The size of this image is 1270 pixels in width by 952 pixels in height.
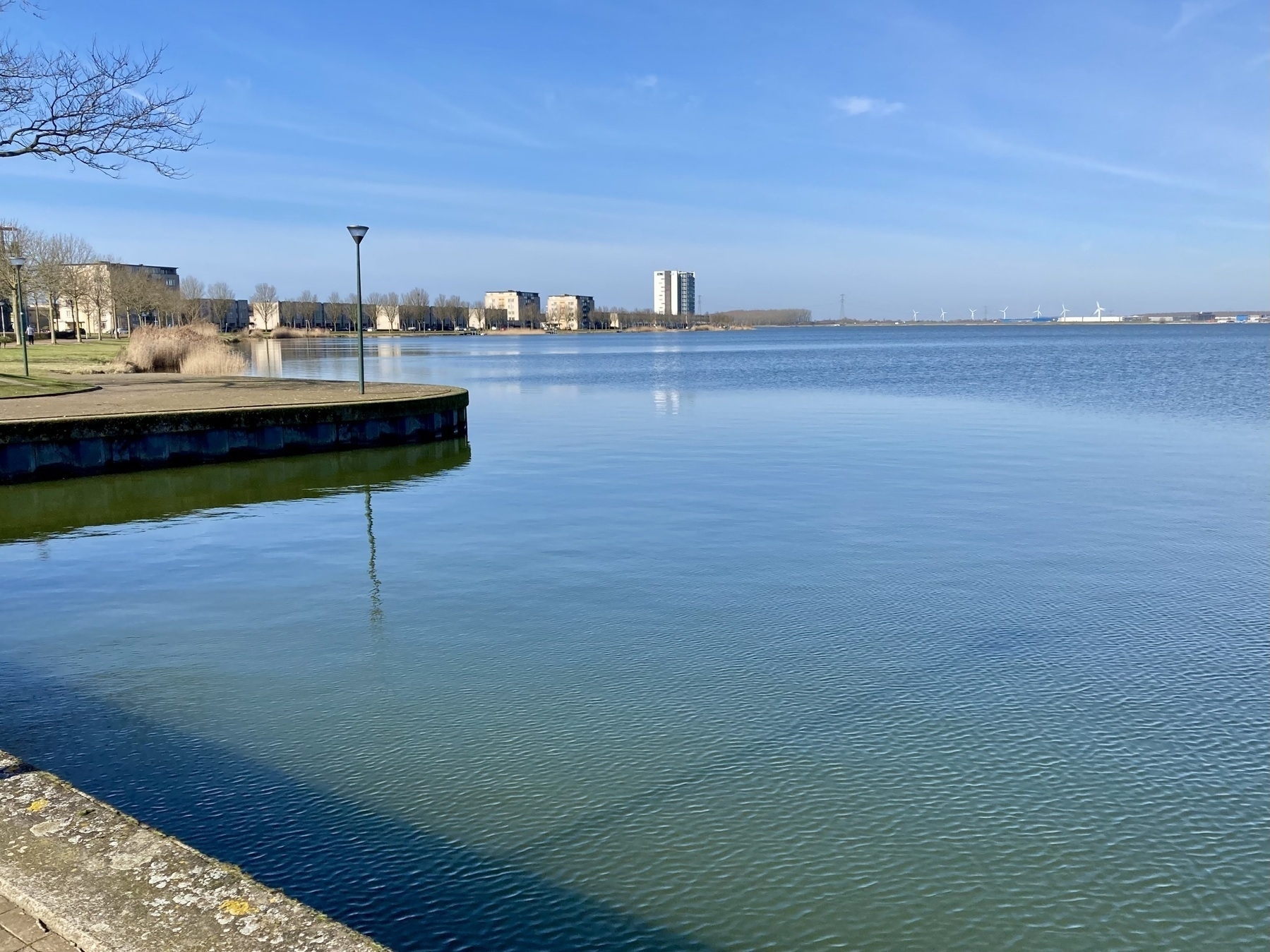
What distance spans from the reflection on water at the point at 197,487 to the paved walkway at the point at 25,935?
406 inches

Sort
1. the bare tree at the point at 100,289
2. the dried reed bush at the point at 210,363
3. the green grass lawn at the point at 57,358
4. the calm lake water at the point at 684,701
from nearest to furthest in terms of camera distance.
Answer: the calm lake water at the point at 684,701 → the green grass lawn at the point at 57,358 → the dried reed bush at the point at 210,363 → the bare tree at the point at 100,289

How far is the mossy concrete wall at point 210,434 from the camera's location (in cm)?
1609

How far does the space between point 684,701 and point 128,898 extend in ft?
12.3

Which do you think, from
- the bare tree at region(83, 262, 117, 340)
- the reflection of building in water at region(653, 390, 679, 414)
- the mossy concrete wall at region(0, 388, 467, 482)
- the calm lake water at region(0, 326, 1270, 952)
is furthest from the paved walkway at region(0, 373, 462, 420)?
the bare tree at region(83, 262, 117, 340)

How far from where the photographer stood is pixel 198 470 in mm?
17406

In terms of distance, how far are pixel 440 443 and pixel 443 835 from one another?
1674cm

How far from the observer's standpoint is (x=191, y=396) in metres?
22.1

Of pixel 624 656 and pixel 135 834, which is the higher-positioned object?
pixel 135 834

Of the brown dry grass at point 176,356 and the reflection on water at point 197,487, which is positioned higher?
the brown dry grass at point 176,356

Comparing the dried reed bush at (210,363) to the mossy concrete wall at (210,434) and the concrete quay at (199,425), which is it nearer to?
A: the concrete quay at (199,425)

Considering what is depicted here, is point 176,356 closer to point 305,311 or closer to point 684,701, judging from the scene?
point 684,701

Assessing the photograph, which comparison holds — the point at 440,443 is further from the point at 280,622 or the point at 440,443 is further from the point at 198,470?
the point at 280,622

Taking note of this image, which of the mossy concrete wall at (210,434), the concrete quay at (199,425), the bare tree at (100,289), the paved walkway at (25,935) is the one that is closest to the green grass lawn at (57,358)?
the concrete quay at (199,425)

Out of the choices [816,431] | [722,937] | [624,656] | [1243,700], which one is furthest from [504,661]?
[816,431]
